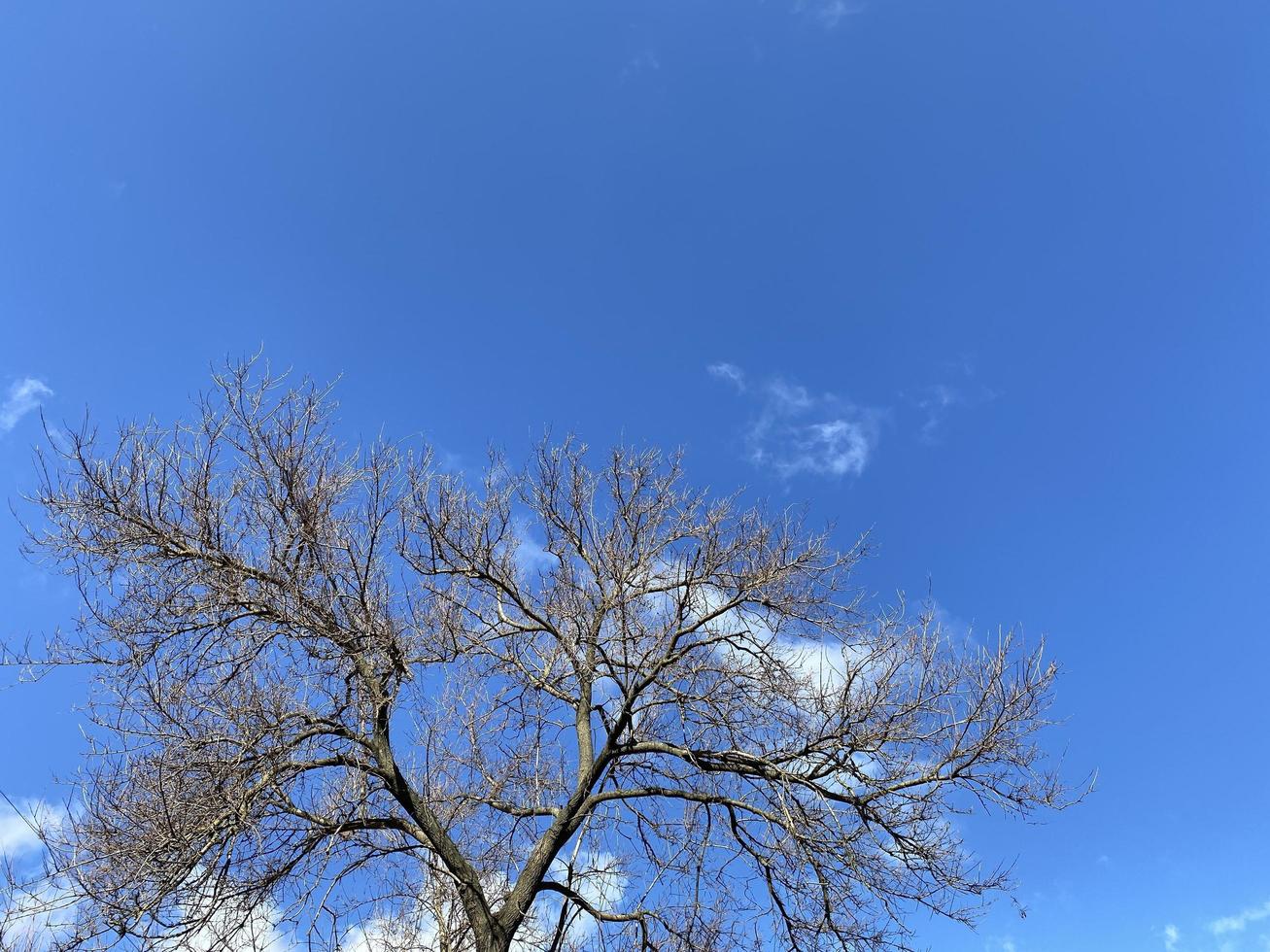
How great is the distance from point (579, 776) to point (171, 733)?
416 cm

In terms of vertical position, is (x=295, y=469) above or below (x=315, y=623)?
above

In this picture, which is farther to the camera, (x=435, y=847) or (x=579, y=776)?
(x=579, y=776)

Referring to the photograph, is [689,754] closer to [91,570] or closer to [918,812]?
[918,812]

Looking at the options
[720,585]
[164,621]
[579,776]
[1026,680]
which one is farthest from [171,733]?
[1026,680]

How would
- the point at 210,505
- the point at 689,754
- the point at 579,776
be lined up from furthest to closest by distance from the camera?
the point at 579,776 → the point at 689,754 → the point at 210,505

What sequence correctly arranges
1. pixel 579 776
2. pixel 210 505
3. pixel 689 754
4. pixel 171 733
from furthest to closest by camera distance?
pixel 579 776 < pixel 689 754 < pixel 210 505 < pixel 171 733

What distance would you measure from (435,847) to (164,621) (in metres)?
3.42

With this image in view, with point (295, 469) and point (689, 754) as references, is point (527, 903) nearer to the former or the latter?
point (689, 754)

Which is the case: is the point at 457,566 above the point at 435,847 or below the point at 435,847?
above

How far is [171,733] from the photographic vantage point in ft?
25.5

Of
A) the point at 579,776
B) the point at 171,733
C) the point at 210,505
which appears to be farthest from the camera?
the point at 579,776

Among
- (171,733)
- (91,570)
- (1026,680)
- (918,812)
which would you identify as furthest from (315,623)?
(1026,680)

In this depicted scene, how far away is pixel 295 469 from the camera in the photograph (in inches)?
336

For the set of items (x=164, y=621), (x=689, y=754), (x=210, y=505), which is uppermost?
(x=210, y=505)
